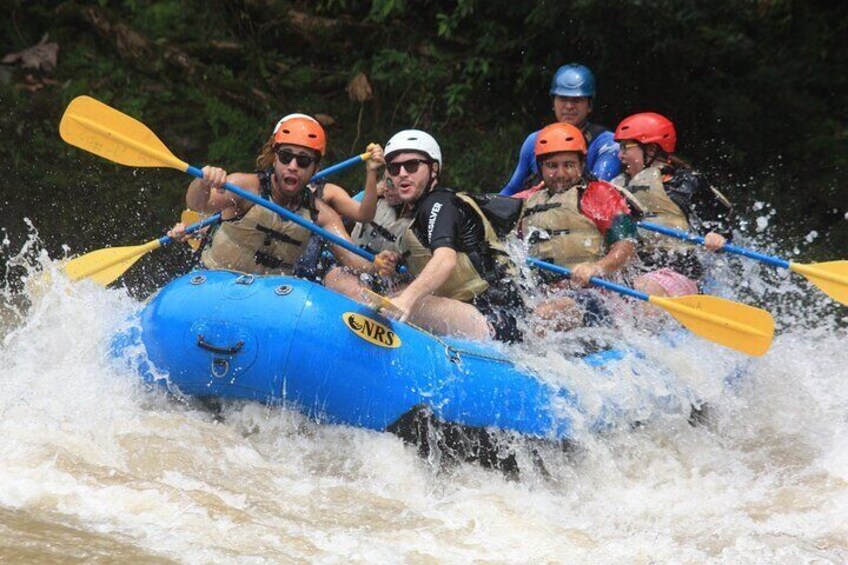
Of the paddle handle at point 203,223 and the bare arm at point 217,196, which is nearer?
the bare arm at point 217,196

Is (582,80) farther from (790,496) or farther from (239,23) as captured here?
(239,23)

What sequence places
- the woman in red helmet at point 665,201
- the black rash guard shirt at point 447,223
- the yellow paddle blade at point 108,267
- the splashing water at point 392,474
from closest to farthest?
the splashing water at point 392,474
the black rash guard shirt at point 447,223
the yellow paddle blade at point 108,267
the woman in red helmet at point 665,201

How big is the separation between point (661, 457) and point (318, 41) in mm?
5740

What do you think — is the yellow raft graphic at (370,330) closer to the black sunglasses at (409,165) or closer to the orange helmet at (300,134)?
the black sunglasses at (409,165)

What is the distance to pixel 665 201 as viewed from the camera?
569cm

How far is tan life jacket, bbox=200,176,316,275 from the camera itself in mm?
5027

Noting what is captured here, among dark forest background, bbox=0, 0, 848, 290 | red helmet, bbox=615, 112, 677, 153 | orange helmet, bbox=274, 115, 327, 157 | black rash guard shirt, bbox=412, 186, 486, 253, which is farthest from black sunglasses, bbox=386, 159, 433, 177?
dark forest background, bbox=0, 0, 848, 290

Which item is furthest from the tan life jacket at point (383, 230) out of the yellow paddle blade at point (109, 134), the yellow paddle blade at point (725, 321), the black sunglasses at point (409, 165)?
the yellow paddle blade at point (725, 321)

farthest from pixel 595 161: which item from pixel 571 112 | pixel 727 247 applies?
pixel 727 247

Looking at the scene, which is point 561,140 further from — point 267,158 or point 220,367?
point 220,367

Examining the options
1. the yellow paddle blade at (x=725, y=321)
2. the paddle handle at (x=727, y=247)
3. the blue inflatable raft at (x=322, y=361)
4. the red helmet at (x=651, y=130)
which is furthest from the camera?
the red helmet at (x=651, y=130)

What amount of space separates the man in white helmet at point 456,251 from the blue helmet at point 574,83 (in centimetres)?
186

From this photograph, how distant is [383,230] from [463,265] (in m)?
0.46

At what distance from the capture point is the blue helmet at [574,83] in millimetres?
6477
